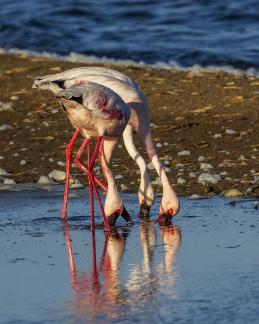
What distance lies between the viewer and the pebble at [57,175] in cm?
990

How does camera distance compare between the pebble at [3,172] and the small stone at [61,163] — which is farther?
the small stone at [61,163]

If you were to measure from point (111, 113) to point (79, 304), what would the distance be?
247 centimetres

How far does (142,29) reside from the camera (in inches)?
790

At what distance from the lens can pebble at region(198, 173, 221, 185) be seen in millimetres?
9477

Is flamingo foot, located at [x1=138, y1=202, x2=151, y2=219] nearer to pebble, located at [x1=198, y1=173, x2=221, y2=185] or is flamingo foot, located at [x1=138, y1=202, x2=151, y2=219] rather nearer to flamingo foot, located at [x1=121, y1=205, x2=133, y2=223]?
flamingo foot, located at [x1=121, y1=205, x2=133, y2=223]

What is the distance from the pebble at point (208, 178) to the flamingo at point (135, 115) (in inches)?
28.4

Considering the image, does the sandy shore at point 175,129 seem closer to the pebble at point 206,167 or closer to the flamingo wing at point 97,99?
the pebble at point 206,167

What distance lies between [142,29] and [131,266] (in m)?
13.6

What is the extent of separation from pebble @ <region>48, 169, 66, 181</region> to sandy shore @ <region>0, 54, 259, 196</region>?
6.5 inches

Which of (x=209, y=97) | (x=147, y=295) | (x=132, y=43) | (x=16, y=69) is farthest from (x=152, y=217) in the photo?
(x=132, y=43)

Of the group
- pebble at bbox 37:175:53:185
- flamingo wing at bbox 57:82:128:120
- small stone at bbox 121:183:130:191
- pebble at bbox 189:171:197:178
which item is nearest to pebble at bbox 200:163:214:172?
pebble at bbox 189:171:197:178

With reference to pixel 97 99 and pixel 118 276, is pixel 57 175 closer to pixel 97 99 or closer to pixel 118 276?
pixel 97 99

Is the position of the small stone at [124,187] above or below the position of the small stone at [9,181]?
below

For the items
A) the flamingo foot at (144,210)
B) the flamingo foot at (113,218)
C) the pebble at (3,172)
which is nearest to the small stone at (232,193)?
the flamingo foot at (144,210)
